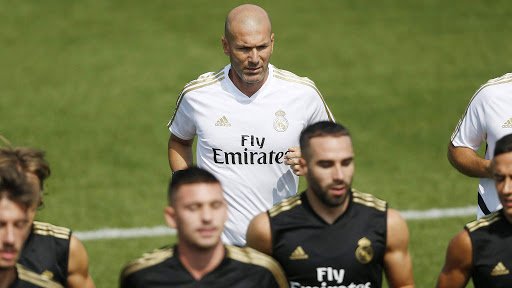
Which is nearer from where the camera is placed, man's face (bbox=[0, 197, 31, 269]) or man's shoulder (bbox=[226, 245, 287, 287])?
man's face (bbox=[0, 197, 31, 269])

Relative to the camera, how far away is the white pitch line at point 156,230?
50.1 ft

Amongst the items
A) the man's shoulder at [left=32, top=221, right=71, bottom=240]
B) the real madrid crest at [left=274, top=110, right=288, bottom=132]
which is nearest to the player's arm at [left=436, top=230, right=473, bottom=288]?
the real madrid crest at [left=274, top=110, right=288, bottom=132]

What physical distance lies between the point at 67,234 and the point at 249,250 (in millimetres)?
1429

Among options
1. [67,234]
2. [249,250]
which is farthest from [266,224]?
[67,234]

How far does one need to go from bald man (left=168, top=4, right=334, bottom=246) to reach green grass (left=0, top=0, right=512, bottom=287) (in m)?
3.94

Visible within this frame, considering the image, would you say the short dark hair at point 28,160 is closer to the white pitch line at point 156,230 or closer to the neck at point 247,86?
the neck at point 247,86

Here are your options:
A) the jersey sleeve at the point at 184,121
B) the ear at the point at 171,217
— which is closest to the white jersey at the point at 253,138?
the jersey sleeve at the point at 184,121

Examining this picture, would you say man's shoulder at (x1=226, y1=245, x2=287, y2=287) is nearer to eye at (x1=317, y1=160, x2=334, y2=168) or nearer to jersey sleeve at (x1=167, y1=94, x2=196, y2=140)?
eye at (x1=317, y1=160, x2=334, y2=168)

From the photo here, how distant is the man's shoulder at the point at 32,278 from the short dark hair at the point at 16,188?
465mm

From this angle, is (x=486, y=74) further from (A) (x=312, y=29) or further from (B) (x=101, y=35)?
(B) (x=101, y=35)

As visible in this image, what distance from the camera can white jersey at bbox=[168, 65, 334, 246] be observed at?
35.6 ft

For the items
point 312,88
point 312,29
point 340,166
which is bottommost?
point 340,166

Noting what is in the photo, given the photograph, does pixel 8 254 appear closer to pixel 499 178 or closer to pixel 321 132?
pixel 321 132

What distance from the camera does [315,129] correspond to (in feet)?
29.6
